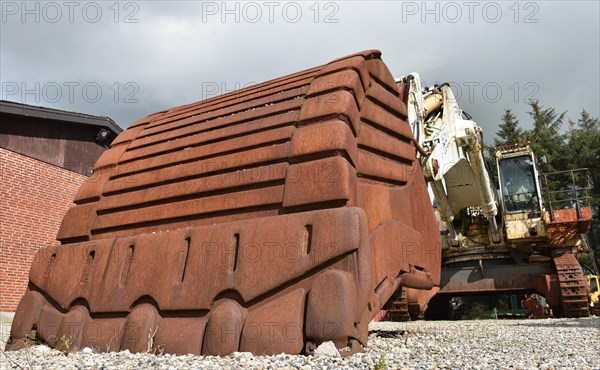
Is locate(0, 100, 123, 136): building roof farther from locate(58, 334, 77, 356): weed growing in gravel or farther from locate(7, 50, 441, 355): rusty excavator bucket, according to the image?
locate(58, 334, 77, 356): weed growing in gravel

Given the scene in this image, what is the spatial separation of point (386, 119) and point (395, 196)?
793 mm

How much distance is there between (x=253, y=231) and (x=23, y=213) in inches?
364

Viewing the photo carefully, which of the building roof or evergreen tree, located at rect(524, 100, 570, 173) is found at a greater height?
evergreen tree, located at rect(524, 100, 570, 173)

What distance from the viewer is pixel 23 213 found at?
10203mm

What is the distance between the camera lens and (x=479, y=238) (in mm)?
10570

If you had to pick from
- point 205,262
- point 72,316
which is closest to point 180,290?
point 205,262

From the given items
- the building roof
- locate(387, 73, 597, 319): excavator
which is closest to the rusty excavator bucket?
locate(387, 73, 597, 319): excavator

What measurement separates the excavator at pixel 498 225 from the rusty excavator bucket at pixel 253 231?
361cm

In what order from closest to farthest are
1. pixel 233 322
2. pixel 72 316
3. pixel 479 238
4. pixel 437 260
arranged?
pixel 233 322 < pixel 72 316 < pixel 437 260 < pixel 479 238

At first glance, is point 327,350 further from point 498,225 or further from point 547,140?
point 547,140

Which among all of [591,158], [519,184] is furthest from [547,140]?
[519,184]

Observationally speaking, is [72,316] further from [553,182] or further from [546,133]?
[546,133]

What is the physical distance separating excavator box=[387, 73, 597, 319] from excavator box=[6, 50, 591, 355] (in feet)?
11.6

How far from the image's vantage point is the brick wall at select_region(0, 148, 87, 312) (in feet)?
31.6
